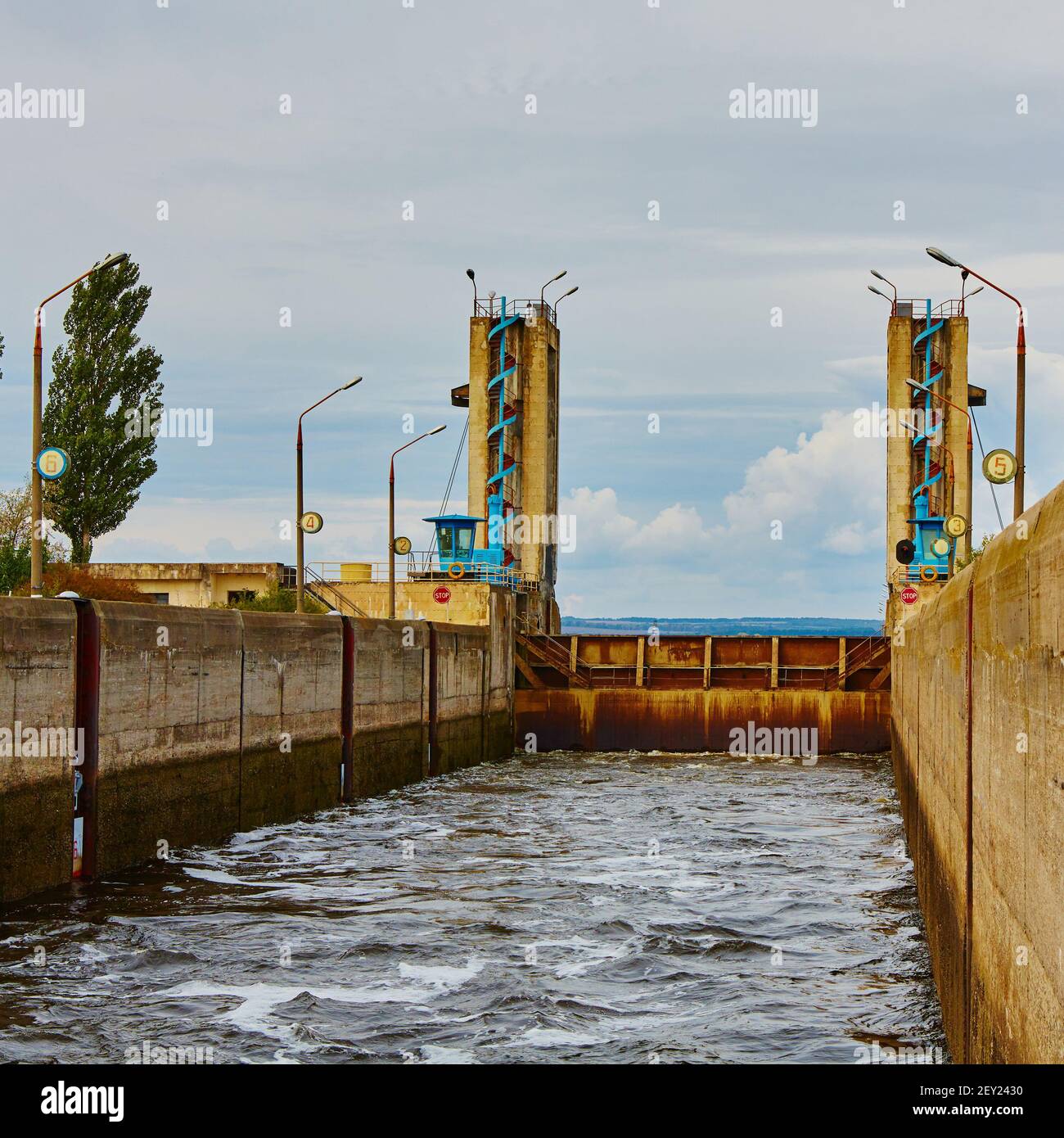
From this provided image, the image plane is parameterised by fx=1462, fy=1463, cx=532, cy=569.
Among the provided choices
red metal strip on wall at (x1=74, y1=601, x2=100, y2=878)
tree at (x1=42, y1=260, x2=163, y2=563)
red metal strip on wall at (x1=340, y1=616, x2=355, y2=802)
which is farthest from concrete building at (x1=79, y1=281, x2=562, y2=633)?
red metal strip on wall at (x1=74, y1=601, x2=100, y2=878)

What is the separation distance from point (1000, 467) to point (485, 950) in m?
13.9

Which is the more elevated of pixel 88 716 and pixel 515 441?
pixel 515 441

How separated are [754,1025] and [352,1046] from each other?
2.68 m

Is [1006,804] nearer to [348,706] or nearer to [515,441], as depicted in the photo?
[348,706]

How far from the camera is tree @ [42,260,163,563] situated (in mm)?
46531

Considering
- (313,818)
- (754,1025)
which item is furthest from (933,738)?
(313,818)

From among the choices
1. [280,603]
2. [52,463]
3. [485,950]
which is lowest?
[485,950]

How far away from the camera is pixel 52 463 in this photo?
17.3 meters

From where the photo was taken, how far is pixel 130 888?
1448 centimetres

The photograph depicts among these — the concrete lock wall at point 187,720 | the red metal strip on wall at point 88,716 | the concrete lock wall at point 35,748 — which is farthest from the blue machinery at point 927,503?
the concrete lock wall at point 35,748

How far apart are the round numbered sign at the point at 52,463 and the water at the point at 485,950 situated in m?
4.75

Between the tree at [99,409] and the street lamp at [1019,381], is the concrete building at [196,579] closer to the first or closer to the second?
the tree at [99,409]

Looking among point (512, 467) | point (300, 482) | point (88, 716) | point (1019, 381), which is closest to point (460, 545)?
point (512, 467)

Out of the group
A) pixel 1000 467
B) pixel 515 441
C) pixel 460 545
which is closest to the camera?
pixel 1000 467
